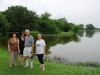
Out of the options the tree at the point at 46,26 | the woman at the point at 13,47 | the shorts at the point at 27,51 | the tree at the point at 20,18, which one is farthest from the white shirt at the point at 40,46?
the tree at the point at 46,26

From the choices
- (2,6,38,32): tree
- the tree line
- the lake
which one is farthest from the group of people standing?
(2,6,38,32): tree

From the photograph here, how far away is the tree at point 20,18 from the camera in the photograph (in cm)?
5947

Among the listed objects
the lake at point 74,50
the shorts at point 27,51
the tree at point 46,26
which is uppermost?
the tree at point 46,26

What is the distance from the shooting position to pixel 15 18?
6106 cm

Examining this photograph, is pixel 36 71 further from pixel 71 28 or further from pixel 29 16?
pixel 71 28

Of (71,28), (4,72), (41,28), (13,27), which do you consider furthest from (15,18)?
(4,72)

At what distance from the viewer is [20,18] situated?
6172 cm

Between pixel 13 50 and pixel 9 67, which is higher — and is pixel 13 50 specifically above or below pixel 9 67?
above

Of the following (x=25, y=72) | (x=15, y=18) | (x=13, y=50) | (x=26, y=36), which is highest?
(x=15, y=18)

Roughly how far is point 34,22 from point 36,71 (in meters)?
55.2

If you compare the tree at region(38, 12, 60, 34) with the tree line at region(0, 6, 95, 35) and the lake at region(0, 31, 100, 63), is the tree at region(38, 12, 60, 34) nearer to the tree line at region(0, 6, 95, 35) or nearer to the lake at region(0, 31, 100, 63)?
the tree line at region(0, 6, 95, 35)

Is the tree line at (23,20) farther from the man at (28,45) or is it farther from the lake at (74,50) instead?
Answer: the man at (28,45)

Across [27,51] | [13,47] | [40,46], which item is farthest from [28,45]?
[13,47]

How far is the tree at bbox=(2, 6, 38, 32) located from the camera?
5947 centimetres
